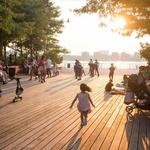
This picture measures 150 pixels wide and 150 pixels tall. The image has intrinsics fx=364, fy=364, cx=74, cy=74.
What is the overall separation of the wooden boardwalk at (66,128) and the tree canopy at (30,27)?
39.2 ft

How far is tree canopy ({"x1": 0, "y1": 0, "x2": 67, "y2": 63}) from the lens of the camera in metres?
27.7

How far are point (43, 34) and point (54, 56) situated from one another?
6.35 metres

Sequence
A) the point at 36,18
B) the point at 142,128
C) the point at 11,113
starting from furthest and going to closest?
the point at 36,18 < the point at 11,113 < the point at 142,128

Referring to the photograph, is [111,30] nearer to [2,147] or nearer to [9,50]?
[2,147]

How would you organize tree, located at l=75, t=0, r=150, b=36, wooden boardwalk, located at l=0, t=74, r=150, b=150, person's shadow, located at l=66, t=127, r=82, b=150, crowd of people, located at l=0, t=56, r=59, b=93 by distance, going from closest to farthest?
person's shadow, located at l=66, t=127, r=82, b=150 < wooden boardwalk, located at l=0, t=74, r=150, b=150 < tree, located at l=75, t=0, r=150, b=36 < crowd of people, located at l=0, t=56, r=59, b=93

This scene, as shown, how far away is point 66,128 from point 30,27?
2270cm

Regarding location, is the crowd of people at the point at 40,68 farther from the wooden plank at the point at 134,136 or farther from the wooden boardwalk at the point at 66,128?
the wooden plank at the point at 134,136

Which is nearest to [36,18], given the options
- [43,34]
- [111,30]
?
[43,34]

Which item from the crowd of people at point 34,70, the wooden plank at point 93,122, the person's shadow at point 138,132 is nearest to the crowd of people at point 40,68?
the crowd of people at point 34,70

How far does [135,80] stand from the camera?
1359 centimetres

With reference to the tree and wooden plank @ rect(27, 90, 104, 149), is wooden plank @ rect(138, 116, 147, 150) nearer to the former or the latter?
wooden plank @ rect(27, 90, 104, 149)

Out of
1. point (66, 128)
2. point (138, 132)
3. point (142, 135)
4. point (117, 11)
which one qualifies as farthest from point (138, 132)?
point (117, 11)

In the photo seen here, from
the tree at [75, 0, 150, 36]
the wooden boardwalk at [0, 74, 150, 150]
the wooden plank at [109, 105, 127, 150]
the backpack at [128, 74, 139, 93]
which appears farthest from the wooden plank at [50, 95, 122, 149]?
the tree at [75, 0, 150, 36]

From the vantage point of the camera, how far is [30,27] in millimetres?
32469
